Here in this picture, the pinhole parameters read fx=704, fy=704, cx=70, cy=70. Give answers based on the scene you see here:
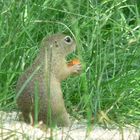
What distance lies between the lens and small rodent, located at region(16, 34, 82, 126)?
484cm

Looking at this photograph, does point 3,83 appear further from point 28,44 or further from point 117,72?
point 117,72

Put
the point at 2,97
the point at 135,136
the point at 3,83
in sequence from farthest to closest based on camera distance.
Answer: the point at 3,83 < the point at 2,97 < the point at 135,136

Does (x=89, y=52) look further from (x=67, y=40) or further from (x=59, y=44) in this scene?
(x=59, y=44)

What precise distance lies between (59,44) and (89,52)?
0.96 metres

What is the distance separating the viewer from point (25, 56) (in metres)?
Result: 6.00

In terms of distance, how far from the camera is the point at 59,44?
205 inches

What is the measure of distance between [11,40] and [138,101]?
1.19m

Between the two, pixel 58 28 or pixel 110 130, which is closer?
pixel 110 130

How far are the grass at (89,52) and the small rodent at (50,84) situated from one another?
32 centimetres

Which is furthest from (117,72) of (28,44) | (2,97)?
(2,97)

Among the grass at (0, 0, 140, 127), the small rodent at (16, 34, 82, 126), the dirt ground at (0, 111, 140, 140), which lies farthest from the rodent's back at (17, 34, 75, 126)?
the grass at (0, 0, 140, 127)

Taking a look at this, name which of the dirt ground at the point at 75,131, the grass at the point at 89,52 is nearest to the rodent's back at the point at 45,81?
the dirt ground at the point at 75,131

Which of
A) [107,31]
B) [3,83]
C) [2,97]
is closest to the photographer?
[2,97]

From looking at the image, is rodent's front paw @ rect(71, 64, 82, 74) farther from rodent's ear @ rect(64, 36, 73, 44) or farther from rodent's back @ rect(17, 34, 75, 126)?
rodent's ear @ rect(64, 36, 73, 44)
